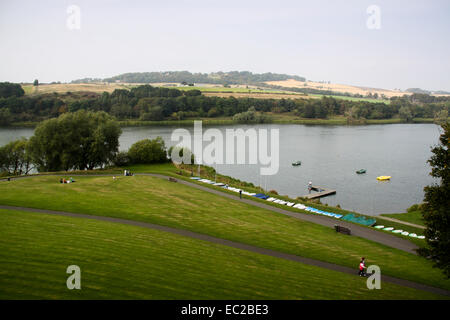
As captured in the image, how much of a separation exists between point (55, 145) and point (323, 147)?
68.8 meters

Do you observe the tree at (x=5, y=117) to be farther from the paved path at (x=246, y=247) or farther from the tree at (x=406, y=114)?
the tree at (x=406, y=114)

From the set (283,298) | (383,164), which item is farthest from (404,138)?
(283,298)

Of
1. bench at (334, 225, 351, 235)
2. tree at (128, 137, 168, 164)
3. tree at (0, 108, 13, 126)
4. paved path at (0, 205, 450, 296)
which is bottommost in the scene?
bench at (334, 225, 351, 235)

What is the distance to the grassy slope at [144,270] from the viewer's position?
519 inches

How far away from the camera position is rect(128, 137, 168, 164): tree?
212 feet

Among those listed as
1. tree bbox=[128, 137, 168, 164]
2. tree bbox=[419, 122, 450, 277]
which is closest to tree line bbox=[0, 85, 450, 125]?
tree bbox=[128, 137, 168, 164]

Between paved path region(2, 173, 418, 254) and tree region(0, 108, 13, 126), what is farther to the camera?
tree region(0, 108, 13, 126)

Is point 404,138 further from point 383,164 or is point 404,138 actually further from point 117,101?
point 117,101

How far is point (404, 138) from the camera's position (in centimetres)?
11262

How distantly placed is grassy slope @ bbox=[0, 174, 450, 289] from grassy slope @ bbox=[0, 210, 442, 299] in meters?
3.30

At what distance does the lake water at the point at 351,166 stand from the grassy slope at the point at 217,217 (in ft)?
72.4

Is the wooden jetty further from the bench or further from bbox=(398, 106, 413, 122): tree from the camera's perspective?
bbox=(398, 106, 413, 122): tree

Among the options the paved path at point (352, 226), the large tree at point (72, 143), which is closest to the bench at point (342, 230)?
the paved path at point (352, 226)

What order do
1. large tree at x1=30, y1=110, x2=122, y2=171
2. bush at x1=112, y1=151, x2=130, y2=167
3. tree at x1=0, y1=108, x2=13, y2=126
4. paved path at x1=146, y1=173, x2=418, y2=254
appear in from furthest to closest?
tree at x1=0, y1=108, x2=13, y2=126 < bush at x1=112, y1=151, x2=130, y2=167 < large tree at x1=30, y1=110, x2=122, y2=171 < paved path at x1=146, y1=173, x2=418, y2=254
